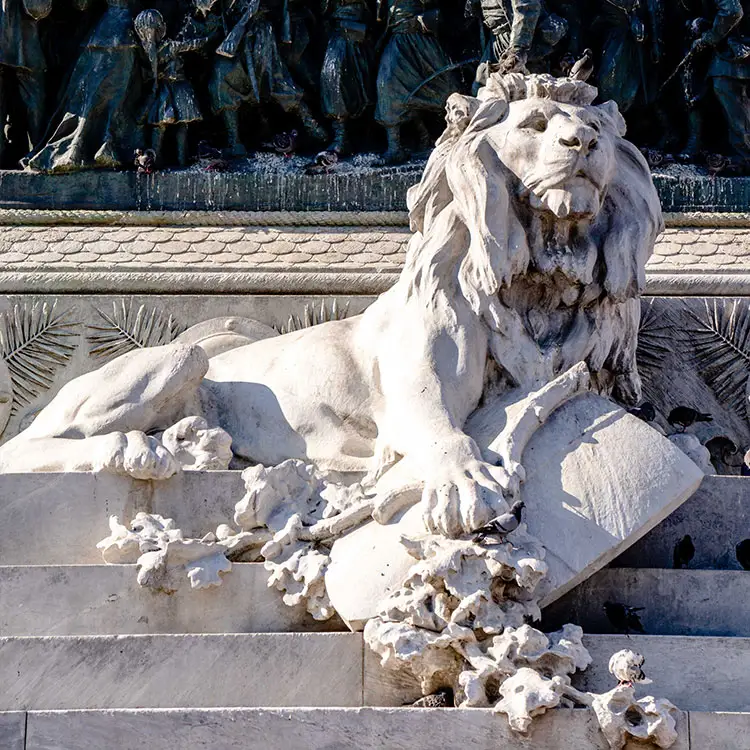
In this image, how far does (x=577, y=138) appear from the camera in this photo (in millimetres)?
11047

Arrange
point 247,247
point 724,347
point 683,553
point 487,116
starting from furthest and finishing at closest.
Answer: point 247,247 < point 724,347 < point 487,116 < point 683,553

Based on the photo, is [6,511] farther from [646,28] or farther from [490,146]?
[646,28]

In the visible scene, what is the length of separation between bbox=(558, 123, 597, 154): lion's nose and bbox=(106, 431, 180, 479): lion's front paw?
2499mm

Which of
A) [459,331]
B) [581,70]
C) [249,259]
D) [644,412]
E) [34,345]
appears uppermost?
[581,70]

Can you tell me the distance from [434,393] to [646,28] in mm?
4802

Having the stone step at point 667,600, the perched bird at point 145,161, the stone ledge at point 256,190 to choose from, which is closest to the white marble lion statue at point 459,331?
the stone step at point 667,600

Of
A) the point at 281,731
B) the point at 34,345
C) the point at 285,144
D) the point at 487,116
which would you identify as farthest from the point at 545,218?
the point at 34,345

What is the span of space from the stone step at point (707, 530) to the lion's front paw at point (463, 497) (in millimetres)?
1038

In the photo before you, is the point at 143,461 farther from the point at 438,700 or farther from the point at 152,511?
the point at 438,700

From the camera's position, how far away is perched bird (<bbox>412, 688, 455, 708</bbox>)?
9430mm

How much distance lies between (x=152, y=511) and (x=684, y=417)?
124 inches

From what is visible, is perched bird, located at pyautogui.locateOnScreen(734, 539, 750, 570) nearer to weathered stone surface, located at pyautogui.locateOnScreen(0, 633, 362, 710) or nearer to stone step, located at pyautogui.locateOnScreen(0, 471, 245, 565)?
weathered stone surface, located at pyautogui.locateOnScreen(0, 633, 362, 710)

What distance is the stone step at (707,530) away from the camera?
10.8m

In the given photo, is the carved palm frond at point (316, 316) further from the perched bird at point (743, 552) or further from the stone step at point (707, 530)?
the perched bird at point (743, 552)
